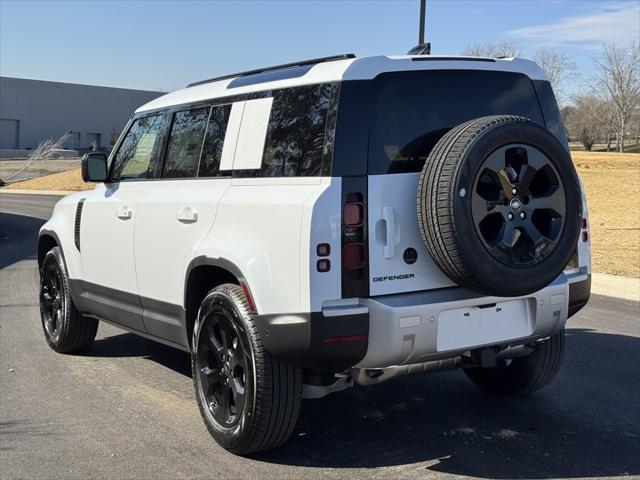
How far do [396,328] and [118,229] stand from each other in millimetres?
2481

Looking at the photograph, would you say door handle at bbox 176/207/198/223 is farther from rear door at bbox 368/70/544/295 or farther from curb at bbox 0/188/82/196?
curb at bbox 0/188/82/196

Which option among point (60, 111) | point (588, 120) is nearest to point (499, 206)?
point (588, 120)

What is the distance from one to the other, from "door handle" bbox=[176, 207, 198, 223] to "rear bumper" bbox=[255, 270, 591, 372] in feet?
3.04

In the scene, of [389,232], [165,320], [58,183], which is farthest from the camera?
[58,183]

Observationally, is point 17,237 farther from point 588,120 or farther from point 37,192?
point 588,120

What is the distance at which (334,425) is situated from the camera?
4.39 metres

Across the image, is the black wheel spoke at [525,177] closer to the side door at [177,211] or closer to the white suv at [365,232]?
the white suv at [365,232]

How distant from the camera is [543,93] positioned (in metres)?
4.17

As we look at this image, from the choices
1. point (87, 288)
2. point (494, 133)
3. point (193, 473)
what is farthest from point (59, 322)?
point (494, 133)

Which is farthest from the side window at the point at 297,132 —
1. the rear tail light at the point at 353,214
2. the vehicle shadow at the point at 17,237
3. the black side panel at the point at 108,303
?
the vehicle shadow at the point at 17,237

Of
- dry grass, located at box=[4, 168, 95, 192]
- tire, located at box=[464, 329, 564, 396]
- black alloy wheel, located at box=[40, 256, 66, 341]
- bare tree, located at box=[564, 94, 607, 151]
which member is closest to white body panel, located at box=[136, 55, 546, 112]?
tire, located at box=[464, 329, 564, 396]

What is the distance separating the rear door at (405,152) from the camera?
3449 mm

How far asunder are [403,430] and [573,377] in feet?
6.00

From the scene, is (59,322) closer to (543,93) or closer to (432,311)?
(432,311)
